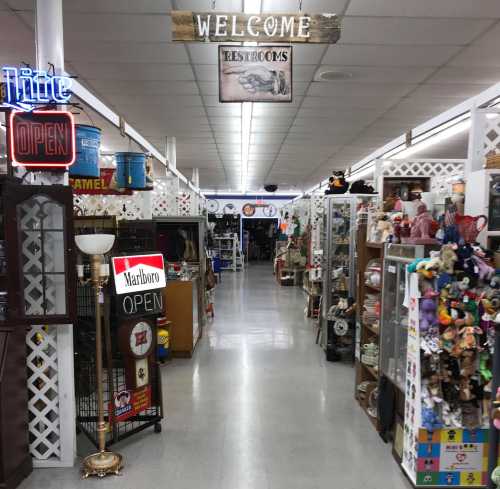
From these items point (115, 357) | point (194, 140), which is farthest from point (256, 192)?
point (115, 357)

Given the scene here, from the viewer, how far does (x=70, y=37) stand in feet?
13.7

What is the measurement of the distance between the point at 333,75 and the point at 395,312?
317cm

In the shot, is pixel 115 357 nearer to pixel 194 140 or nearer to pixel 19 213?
pixel 19 213

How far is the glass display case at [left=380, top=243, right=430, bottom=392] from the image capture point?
3277 mm

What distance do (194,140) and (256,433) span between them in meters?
6.80

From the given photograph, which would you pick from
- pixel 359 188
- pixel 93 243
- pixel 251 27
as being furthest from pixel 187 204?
pixel 251 27

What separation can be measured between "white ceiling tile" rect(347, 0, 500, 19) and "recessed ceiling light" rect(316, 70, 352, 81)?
1.35 metres

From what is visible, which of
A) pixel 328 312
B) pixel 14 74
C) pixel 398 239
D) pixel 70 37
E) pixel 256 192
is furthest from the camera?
pixel 256 192

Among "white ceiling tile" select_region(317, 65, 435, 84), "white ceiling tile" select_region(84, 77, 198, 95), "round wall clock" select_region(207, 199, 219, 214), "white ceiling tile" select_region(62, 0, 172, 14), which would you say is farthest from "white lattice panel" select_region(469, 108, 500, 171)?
"round wall clock" select_region(207, 199, 219, 214)

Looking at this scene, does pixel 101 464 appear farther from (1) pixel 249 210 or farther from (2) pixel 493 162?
(1) pixel 249 210

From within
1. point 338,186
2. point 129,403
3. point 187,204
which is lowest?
point 129,403

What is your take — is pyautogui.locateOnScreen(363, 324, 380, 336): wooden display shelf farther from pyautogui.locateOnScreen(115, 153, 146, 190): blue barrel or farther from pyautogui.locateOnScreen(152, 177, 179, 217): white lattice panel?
pyautogui.locateOnScreen(152, 177, 179, 217): white lattice panel

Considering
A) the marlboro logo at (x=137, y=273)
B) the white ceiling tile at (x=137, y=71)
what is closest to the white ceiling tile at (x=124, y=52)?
the white ceiling tile at (x=137, y=71)

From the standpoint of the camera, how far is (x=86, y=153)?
125 inches
